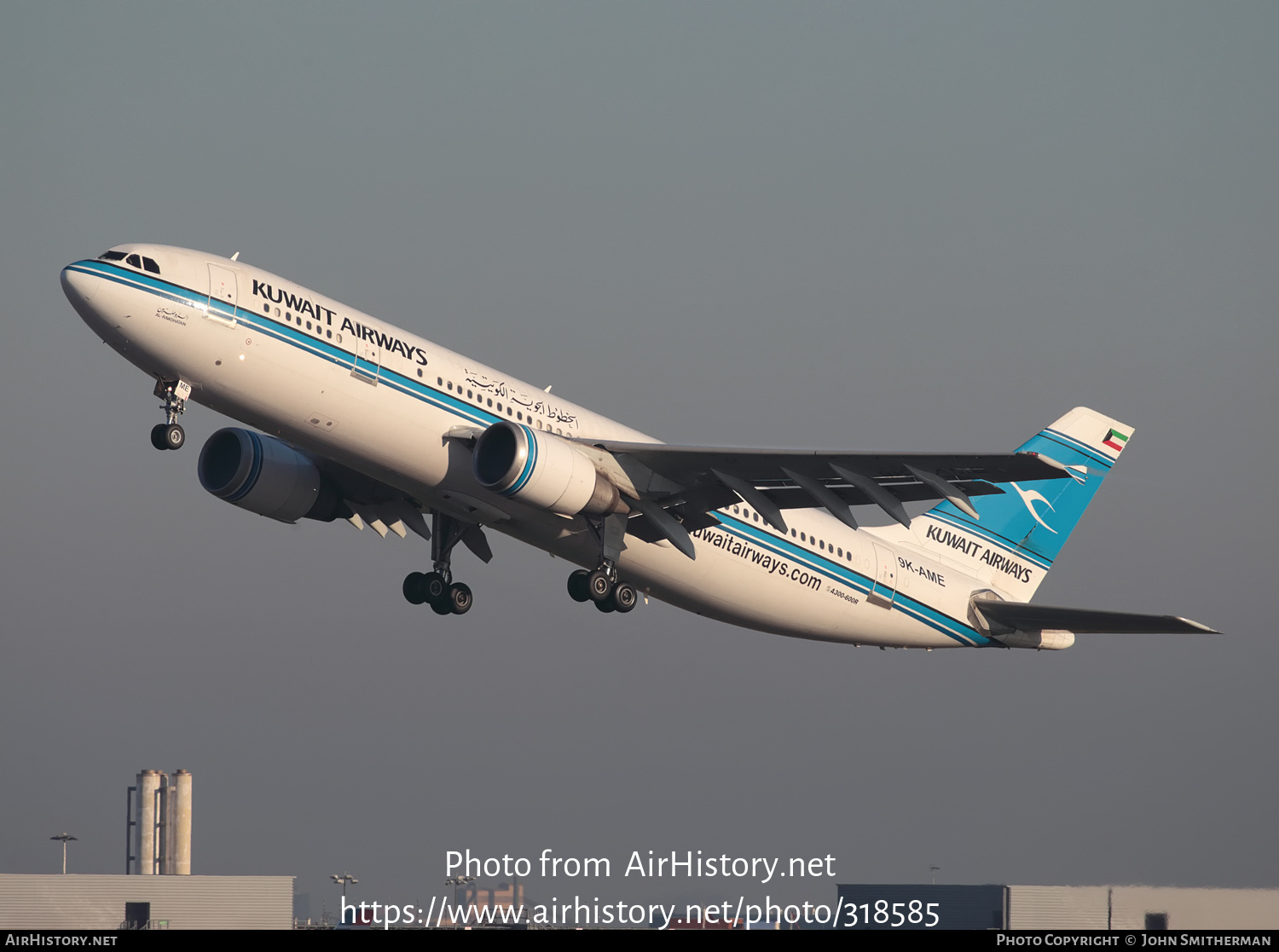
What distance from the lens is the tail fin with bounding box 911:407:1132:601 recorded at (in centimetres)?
4091

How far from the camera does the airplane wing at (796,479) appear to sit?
103ft

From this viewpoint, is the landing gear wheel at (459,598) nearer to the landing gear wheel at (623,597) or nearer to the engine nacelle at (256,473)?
the engine nacelle at (256,473)

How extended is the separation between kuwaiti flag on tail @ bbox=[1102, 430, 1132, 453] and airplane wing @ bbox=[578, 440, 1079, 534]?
10.8m

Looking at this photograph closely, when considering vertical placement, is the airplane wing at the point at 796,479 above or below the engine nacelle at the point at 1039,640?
above

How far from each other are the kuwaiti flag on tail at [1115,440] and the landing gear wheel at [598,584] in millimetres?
16507

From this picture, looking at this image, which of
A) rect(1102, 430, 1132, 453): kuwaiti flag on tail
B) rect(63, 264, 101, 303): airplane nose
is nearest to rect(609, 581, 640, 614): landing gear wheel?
rect(63, 264, 101, 303): airplane nose

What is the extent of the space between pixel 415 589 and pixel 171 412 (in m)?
9.90

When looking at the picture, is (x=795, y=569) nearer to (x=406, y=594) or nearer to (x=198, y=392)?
(x=406, y=594)

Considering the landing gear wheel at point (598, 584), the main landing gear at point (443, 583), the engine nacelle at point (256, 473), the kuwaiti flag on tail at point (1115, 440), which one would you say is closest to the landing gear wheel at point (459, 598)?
the main landing gear at point (443, 583)

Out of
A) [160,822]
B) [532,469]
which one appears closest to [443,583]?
[532,469]

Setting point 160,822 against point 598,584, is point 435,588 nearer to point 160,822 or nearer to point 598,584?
point 598,584

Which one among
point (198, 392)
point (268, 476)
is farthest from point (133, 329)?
point (268, 476)
